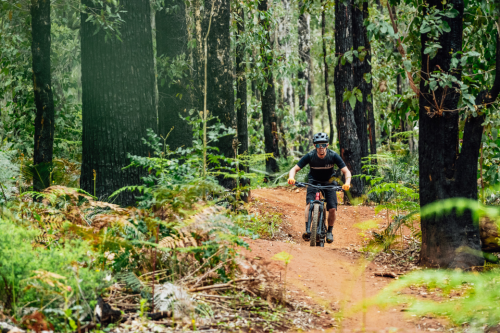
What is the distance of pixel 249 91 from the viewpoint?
25406 mm

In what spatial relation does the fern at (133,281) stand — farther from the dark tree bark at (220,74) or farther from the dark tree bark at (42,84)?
the dark tree bark at (220,74)

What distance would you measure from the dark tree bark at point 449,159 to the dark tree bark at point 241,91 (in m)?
6.53

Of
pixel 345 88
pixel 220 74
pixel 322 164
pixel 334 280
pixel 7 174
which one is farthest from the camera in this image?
pixel 345 88

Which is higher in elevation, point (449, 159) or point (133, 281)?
point (449, 159)

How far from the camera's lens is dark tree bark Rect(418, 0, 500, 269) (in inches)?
229

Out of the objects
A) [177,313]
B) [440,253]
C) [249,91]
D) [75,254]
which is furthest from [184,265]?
[249,91]

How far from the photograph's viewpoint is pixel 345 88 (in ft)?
42.4

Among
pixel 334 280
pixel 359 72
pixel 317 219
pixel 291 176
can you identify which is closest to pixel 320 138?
pixel 291 176

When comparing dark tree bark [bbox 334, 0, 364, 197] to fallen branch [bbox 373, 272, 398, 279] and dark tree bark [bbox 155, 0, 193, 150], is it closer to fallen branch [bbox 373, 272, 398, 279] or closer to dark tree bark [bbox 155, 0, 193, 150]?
dark tree bark [bbox 155, 0, 193, 150]

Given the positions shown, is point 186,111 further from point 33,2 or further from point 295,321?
point 295,321

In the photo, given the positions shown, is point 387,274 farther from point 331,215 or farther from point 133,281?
point 133,281

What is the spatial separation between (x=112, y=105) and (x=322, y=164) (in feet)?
12.8

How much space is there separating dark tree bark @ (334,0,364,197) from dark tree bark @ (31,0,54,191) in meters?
8.28

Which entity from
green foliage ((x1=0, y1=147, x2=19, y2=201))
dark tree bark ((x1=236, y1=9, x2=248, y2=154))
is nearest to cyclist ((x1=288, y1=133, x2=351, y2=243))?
dark tree bark ((x1=236, y1=9, x2=248, y2=154))
